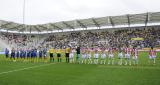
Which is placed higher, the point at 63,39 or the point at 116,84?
the point at 63,39

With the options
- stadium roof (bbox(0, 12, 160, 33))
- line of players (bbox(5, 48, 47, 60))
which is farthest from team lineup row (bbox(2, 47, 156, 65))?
stadium roof (bbox(0, 12, 160, 33))

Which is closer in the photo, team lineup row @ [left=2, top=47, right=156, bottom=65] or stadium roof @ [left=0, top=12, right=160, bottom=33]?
team lineup row @ [left=2, top=47, right=156, bottom=65]

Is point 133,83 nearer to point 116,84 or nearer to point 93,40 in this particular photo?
point 116,84

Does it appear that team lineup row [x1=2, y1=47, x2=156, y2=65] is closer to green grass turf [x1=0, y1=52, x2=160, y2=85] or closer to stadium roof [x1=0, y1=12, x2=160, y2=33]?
green grass turf [x1=0, y1=52, x2=160, y2=85]

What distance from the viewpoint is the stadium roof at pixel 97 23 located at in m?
49.2

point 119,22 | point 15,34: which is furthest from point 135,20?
point 15,34

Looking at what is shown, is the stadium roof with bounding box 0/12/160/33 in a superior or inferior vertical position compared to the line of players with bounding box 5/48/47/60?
superior

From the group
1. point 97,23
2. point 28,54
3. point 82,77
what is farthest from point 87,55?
point 97,23

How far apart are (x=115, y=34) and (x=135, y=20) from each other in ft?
28.7

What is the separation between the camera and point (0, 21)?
182 feet

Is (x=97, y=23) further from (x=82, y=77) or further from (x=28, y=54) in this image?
(x=82, y=77)

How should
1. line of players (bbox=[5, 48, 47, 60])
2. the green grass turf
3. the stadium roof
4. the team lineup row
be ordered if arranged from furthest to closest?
the stadium roof → line of players (bbox=[5, 48, 47, 60]) → the team lineup row → the green grass turf

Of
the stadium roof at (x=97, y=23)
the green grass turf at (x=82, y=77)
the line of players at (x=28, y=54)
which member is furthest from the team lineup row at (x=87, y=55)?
the stadium roof at (x=97, y=23)

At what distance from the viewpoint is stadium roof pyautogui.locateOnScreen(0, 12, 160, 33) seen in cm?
4917
